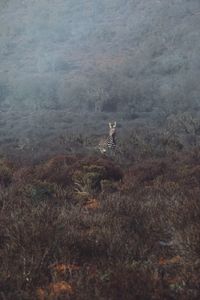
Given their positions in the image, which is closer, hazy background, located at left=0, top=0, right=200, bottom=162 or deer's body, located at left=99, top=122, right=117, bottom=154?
deer's body, located at left=99, top=122, right=117, bottom=154

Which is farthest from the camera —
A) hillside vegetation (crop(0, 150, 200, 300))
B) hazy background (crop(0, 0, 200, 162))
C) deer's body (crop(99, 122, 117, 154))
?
hazy background (crop(0, 0, 200, 162))

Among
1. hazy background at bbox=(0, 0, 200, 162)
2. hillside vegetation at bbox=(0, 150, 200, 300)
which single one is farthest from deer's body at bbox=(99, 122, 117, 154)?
hillside vegetation at bbox=(0, 150, 200, 300)

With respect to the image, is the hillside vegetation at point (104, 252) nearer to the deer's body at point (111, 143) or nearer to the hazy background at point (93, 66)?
the deer's body at point (111, 143)

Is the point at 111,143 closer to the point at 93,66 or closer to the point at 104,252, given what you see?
the point at 104,252

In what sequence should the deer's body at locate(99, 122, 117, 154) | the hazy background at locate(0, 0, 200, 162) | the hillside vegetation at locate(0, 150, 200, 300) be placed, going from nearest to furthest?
the hillside vegetation at locate(0, 150, 200, 300) → the deer's body at locate(99, 122, 117, 154) → the hazy background at locate(0, 0, 200, 162)

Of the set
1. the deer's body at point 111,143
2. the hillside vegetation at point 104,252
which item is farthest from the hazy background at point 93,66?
the hillside vegetation at point 104,252

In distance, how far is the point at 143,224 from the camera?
5.50 metres

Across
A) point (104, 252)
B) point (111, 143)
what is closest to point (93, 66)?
point (111, 143)

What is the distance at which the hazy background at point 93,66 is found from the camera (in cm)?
3609

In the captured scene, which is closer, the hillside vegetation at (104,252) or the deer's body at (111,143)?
the hillside vegetation at (104,252)

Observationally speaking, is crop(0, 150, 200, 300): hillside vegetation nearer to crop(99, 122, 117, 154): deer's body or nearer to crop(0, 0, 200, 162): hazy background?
crop(99, 122, 117, 154): deer's body

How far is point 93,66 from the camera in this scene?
50.2m

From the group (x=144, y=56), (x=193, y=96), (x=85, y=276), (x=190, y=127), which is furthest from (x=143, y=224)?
(x=144, y=56)

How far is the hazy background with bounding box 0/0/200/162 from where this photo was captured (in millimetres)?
36094
